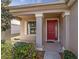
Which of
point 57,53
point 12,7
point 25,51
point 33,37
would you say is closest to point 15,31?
point 33,37

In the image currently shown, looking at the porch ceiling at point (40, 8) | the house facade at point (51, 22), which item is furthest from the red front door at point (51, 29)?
the porch ceiling at point (40, 8)

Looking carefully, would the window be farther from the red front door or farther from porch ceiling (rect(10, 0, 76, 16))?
porch ceiling (rect(10, 0, 76, 16))

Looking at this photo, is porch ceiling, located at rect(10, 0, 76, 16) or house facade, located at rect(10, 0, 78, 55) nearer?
house facade, located at rect(10, 0, 78, 55)

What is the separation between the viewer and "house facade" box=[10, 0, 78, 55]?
9.25 meters

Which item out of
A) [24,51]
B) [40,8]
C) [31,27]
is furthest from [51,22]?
[24,51]

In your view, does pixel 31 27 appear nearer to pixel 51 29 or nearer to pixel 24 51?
pixel 51 29

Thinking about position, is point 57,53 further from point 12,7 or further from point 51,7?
point 12,7

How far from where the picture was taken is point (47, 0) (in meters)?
11.3

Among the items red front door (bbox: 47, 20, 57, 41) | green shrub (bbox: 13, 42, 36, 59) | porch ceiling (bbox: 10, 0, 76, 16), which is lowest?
green shrub (bbox: 13, 42, 36, 59)

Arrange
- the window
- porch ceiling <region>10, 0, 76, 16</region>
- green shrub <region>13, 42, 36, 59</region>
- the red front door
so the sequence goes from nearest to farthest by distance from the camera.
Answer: green shrub <region>13, 42, 36, 59</region> → porch ceiling <region>10, 0, 76, 16</region> → the red front door → the window

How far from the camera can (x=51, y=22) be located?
15.4 m

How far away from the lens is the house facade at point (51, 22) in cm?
925

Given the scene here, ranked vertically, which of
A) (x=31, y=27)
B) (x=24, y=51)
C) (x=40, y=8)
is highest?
(x=40, y=8)

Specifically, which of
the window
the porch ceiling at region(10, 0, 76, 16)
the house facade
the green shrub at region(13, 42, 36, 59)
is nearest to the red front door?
the house facade
